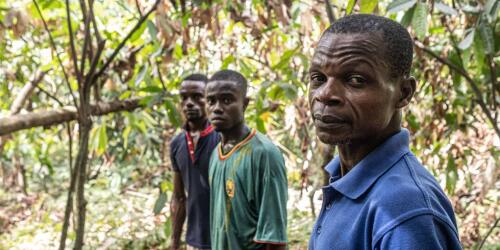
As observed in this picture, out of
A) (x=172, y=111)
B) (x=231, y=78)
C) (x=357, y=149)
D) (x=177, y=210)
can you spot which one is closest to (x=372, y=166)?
(x=357, y=149)

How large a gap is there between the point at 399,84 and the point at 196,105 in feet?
7.09

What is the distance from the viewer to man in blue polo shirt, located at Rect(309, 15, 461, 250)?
0.92m

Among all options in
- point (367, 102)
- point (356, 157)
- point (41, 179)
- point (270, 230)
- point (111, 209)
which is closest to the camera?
point (367, 102)

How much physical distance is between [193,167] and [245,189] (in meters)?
0.67

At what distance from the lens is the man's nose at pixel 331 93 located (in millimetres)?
994

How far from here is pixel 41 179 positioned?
26.3 ft

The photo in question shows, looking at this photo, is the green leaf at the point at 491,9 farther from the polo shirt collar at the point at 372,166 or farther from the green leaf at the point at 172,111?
the green leaf at the point at 172,111

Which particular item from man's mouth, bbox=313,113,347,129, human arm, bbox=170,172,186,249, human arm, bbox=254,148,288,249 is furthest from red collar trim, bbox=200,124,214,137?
man's mouth, bbox=313,113,347,129

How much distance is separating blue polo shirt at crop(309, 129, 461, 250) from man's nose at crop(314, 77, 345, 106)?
0.13m

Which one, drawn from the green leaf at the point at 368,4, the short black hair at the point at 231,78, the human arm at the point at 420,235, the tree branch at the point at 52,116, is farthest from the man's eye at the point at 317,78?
the tree branch at the point at 52,116

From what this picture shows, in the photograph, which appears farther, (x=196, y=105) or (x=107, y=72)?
(x=107, y=72)

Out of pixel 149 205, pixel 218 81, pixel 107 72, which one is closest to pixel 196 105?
pixel 218 81

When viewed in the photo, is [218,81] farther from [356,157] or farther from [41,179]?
[41,179]

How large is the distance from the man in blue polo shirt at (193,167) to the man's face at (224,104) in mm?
401
